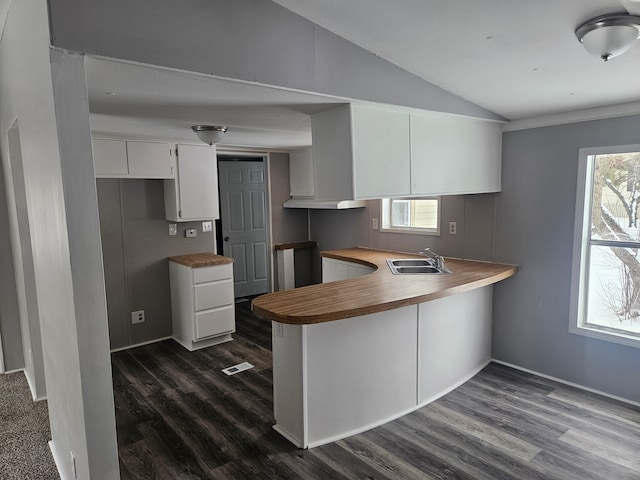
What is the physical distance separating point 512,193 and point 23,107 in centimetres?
353

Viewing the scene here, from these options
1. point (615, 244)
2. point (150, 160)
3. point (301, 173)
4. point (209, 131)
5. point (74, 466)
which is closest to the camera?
point (74, 466)

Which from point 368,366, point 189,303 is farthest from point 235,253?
point 368,366

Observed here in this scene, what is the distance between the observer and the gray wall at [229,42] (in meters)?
1.48

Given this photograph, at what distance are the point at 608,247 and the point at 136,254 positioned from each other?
423 cm

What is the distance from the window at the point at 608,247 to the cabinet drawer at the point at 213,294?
10.4 feet

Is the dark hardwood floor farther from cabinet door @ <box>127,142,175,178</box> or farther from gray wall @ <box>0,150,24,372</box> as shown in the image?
cabinet door @ <box>127,142,175,178</box>

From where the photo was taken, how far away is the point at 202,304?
4164mm

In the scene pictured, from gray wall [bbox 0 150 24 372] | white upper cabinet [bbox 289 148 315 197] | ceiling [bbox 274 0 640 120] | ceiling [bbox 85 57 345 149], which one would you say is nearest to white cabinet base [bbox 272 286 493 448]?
ceiling [bbox 85 57 345 149]

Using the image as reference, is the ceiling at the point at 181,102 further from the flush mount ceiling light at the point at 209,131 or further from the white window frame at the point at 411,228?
the white window frame at the point at 411,228

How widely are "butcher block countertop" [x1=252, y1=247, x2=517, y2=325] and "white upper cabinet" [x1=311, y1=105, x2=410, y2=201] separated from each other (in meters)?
0.64

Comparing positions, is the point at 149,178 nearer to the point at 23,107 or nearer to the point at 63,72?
the point at 23,107

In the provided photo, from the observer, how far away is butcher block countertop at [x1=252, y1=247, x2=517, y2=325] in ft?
7.70

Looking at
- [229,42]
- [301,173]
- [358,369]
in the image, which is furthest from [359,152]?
[301,173]

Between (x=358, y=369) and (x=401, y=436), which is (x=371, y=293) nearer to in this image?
(x=358, y=369)
